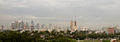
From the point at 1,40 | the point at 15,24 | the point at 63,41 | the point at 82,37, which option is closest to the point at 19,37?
the point at 1,40

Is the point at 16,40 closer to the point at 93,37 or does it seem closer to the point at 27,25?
the point at 93,37

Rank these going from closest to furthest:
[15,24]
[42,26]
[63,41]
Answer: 1. [63,41]
2. [15,24]
3. [42,26]

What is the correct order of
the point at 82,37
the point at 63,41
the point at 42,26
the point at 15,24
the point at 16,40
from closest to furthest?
the point at 16,40 < the point at 63,41 < the point at 82,37 < the point at 15,24 < the point at 42,26

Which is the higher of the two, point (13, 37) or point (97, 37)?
point (13, 37)

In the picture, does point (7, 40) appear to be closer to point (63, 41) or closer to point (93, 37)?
point (63, 41)

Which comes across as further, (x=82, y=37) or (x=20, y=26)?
(x=20, y=26)

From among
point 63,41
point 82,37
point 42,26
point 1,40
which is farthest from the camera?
point 42,26

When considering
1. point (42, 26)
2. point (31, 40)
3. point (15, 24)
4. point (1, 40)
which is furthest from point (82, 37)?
point (42, 26)

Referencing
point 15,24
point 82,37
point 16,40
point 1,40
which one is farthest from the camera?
point 15,24

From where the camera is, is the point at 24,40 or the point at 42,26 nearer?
the point at 24,40
